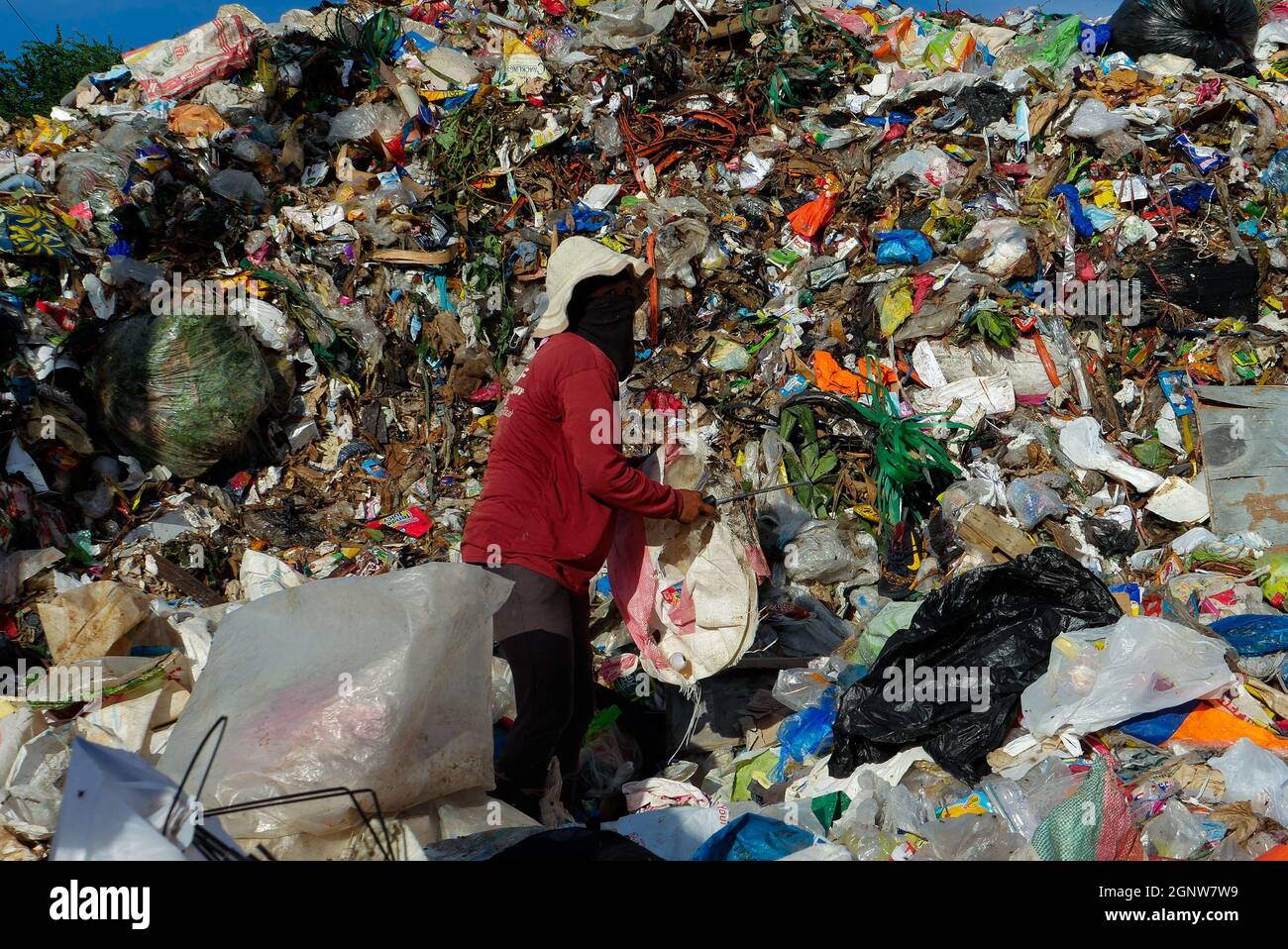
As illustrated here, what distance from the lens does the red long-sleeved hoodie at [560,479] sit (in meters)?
2.72

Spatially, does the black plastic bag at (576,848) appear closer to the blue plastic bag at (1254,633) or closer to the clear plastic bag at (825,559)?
the blue plastic bag at (1254,633)

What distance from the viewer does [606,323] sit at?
2.88 meters

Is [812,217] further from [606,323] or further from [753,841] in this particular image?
[753,841]

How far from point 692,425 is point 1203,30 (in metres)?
4.79

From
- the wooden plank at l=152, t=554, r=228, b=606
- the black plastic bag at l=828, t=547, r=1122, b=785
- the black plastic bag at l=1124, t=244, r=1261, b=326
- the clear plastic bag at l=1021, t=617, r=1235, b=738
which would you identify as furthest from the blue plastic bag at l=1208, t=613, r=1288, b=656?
the wooden plank at l=152, t=554, r=228, b=606

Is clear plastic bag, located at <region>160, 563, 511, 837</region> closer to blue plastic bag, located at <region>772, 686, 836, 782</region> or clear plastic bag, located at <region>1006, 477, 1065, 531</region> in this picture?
blue plastic bag, located at <region>772, 686, 836, 782</region>

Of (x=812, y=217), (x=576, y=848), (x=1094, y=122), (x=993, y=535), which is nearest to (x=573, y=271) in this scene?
(x=576, y=848)

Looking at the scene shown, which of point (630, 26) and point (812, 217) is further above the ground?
point (630, 26)

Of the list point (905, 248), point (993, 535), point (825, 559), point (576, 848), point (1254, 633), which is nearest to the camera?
point (576, 848)

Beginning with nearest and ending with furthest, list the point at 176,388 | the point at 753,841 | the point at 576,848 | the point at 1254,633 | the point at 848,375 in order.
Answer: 1. the point at 576,848
2. the point at 753,841
3. the point at 1254,633
4. the point at 176,388
5. the point at 848,375

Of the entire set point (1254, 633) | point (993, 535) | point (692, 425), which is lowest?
point (1254, 633)

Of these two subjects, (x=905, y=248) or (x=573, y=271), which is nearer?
(x=573, y=271)

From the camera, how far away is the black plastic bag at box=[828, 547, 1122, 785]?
2908 millimetres

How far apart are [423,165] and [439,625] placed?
5.21 metres
